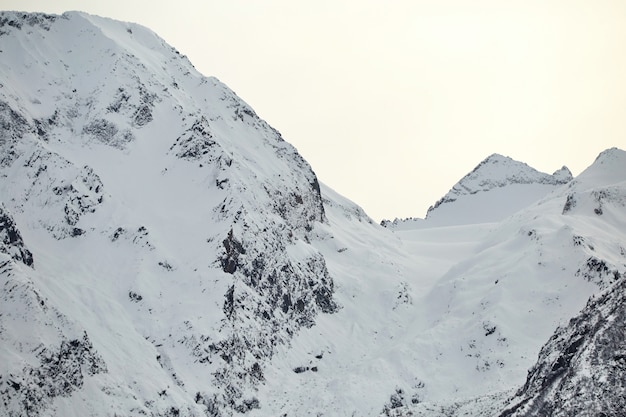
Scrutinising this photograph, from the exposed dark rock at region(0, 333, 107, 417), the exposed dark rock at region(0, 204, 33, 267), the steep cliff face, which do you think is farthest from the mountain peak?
the exposed dark rock at region(0, 333, 107, 417)

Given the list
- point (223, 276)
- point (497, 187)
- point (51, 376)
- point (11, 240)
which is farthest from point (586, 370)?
point (497, 187)

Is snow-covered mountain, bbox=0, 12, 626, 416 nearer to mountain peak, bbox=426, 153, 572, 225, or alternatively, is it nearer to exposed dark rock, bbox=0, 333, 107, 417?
exposed dark rock, bbox=0, 333, 107, 417

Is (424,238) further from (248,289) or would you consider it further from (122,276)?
(122,276)

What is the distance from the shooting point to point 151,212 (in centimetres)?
7994

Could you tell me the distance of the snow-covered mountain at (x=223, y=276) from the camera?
175ft

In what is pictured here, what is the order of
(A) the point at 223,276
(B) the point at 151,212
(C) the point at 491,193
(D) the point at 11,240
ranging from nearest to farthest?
(D) the point at 11,240 < (A) the point at 223,276 < (B) the point at 151,212 < (C) the point at 491,193

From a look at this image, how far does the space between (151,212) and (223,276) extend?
13433 mm

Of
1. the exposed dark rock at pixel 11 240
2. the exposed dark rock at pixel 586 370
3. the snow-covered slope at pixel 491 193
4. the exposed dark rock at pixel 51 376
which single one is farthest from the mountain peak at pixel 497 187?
the exposed dark rock at pixel 586 370

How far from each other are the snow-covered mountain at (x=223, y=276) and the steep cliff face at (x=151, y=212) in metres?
0.24

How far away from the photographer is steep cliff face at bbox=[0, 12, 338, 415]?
6359cm

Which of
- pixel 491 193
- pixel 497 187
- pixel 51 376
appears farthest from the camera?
pixel 497 187

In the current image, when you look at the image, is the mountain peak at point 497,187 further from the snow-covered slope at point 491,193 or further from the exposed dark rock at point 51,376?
the exposed dark rock at point 51,376

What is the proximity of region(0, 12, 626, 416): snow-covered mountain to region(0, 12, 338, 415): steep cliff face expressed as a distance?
0.24 metres

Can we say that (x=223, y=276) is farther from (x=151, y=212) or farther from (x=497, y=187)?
(x=497, y=187)
